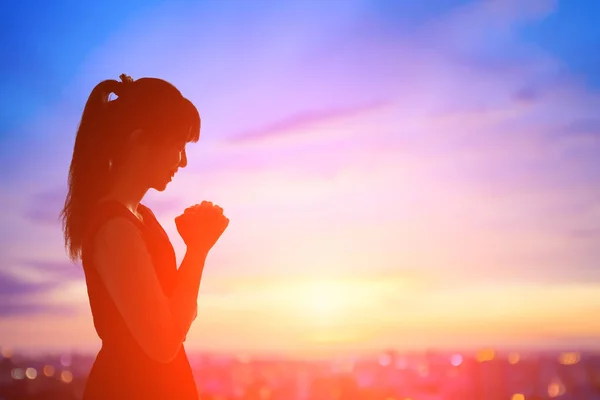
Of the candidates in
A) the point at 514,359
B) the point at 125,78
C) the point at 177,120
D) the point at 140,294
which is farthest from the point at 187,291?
the point at 514,359

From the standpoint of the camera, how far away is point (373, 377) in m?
145

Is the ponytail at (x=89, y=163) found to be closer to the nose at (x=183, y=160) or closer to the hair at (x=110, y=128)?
the hair at (x=110, y=128)

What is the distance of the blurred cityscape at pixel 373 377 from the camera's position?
11833 centimetres

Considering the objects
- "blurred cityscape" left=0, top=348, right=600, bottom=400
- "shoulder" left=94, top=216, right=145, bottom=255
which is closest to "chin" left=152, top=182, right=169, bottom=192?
"shoulder" left=94, top=216, right=145, bottom=255

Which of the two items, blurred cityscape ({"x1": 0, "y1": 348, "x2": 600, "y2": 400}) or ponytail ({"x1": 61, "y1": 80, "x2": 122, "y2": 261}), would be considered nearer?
ponytail ({"x1": 61, "y1": 80, "x2": 122, "y2": 261})

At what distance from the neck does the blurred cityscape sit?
10358cm

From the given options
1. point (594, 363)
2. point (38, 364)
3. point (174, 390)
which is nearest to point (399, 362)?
point (594, 363)

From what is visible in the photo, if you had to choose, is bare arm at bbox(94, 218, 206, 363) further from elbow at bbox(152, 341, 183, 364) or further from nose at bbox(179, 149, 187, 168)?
nose at bbox(179, 149, 187, 168)

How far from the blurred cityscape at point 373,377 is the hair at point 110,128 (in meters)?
103

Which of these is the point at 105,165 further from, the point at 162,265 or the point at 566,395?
the point at 566,395

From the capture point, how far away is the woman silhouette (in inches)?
122

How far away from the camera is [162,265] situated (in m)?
3.37

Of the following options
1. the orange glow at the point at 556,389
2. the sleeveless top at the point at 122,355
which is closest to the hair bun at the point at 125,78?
the sleeveless top at the point at 122,355

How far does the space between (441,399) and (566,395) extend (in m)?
34.8
